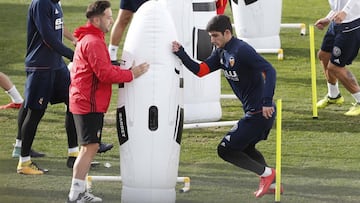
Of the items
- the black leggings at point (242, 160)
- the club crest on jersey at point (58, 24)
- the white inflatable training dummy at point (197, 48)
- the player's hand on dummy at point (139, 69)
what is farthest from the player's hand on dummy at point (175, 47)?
the white inflatable training dummy at point (197, 48)

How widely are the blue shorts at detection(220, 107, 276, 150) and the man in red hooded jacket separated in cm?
106

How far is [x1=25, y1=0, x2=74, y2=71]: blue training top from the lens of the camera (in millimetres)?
10273

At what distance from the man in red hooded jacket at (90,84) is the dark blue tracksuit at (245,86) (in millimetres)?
674

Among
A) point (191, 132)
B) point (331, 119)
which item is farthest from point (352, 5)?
point (191, 132)

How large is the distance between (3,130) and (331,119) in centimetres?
378

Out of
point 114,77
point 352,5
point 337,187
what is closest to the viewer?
point 114,77

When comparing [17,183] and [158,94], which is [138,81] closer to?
[158,94]

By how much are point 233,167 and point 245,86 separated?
148 cm

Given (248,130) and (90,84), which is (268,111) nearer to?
(248,130)

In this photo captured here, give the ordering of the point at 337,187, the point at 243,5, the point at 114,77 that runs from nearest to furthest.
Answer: the point at 114,77
the point at 337,187
the point at 243,5

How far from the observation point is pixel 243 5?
15.6m

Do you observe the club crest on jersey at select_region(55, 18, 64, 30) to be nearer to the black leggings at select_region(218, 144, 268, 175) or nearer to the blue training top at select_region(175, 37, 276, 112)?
the blue training top at select_region(175, 37, 276, 112)

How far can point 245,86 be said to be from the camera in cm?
952

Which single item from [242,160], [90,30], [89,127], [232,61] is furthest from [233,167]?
[90,30]
